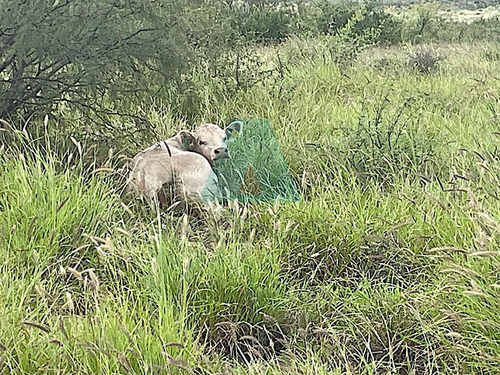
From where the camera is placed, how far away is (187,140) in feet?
13.8

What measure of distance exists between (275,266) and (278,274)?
0.51 ft

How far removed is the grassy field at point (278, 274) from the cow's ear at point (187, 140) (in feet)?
A: 1.87

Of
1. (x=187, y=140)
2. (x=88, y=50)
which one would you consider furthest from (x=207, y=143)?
(x=88, y=50)

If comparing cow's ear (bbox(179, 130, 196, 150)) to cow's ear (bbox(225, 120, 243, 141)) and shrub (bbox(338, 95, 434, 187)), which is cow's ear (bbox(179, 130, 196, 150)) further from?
shrub (bbox(338, 95, 434, 187))

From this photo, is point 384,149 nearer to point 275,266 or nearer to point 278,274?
point 278,274

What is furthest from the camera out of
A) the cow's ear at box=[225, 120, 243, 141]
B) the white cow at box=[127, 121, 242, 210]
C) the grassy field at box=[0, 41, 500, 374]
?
the cow's ear at box=[225, 120, 243, 141]

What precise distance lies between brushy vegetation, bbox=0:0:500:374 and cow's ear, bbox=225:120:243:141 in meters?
0.38

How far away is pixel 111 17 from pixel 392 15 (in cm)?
1178

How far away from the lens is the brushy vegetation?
227 centimetres

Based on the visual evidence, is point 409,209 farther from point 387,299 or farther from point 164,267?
point 164,267

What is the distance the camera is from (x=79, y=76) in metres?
4.60

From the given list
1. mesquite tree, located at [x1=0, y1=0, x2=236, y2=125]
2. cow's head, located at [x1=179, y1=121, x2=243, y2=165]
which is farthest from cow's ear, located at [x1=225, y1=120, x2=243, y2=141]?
mesquite tree, located at [x1=0, y1=0, x2=236, y2=125]

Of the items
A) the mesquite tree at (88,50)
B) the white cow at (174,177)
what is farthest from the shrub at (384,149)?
the mesquite tree at (88,50)

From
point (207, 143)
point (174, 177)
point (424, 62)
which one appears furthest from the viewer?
point (424, 62)
